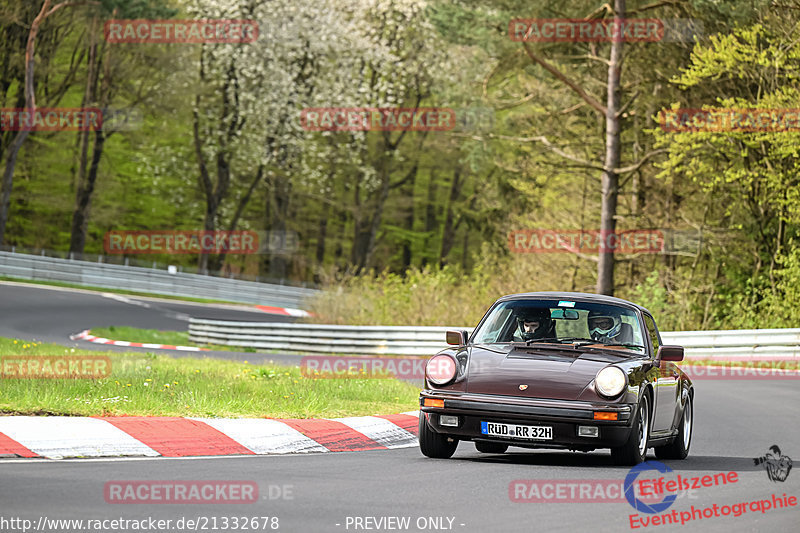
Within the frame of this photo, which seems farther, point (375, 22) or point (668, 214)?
point (375, 22)

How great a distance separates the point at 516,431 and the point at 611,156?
23.5m

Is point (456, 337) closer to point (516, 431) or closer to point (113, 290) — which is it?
point (516, 431)

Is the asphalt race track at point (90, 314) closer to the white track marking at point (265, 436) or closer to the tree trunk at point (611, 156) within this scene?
the tree trunk at point (611, 156)

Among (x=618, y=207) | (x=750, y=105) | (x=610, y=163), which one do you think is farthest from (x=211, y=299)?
(x=750, y=105)

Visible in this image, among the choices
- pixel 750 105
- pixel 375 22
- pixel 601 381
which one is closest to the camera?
pixel 601 381

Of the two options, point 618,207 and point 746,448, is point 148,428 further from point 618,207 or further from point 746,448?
point 618,207

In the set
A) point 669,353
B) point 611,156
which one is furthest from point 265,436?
point 611,156

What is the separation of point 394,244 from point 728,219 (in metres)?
45.3

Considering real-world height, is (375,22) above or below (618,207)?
above

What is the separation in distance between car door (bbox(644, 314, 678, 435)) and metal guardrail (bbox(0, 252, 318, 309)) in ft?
110

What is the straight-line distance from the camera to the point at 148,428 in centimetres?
978

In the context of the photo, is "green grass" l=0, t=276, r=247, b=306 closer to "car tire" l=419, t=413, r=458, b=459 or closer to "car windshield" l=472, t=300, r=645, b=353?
"car windshield" l=472, t=300, r=645, b=353

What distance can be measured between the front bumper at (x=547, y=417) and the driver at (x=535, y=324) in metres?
1.42

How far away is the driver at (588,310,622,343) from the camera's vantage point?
428 inches
